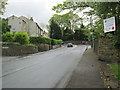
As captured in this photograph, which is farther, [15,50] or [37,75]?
[15,50]

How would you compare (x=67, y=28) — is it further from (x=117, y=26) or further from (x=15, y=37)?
(x=117, y=26)

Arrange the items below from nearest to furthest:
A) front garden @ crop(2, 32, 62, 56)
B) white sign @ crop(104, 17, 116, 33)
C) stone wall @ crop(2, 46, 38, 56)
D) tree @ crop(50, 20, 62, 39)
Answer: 1. white sign @ crop(104, 17, 116, 33)
2. stone wall @ crop(2, 46, 38, 56)
3. front garden @ crop(2, 32, 62, 56)
4. tree @ crop(50, 20, 62, 39)

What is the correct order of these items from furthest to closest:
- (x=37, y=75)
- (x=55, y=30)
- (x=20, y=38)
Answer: (x=55, y=30)
(x=20, y=38)
(x=37, y=75)

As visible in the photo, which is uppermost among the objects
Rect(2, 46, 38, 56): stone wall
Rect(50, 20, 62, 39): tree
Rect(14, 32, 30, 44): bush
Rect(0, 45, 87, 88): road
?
Rect(50, 20, 62, 39): tree

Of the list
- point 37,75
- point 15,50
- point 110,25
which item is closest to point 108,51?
point 110,25

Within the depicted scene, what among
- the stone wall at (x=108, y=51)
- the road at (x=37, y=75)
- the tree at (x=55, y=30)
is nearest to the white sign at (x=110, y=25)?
the stone wall at (x=108, y=51)

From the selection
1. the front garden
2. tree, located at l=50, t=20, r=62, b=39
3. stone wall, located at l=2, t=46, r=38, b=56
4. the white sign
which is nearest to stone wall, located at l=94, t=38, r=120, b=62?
the white sign

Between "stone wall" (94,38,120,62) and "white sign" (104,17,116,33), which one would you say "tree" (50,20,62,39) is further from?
"white sign" (104,17,116,33)

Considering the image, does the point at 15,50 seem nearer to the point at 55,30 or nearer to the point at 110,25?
the point at 110,25

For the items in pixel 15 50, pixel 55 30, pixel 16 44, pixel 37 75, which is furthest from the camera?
pixel 55 30

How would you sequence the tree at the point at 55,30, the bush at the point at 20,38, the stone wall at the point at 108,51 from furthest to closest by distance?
the tree at the point at 55,30
the bush at the point at 20,38
the stone wall at the point at 108,51

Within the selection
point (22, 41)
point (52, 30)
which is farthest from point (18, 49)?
point (52, 30)

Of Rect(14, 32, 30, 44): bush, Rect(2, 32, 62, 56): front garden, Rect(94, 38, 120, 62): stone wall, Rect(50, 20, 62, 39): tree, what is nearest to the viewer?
Rect(94, 38, 120, 62): stone wall

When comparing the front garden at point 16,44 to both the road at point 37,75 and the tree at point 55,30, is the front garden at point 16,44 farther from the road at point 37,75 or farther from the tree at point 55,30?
the tree at point 55,30
